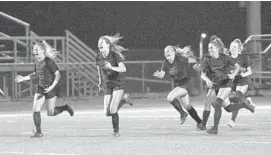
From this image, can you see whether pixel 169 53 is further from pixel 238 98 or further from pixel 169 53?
pixel 238 98

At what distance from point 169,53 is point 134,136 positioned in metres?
2.05

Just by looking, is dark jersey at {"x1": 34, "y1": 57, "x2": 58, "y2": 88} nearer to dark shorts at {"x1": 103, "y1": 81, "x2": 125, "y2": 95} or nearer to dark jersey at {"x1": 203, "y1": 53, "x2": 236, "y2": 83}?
dark shorts at {"x1": 103, "y1": 81, "x2": 125, "y2": 95}

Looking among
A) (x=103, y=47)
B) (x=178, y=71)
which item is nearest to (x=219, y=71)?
(x=178, y=71)

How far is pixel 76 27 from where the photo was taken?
34219 millimetres

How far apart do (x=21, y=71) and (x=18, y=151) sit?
55.6 feet

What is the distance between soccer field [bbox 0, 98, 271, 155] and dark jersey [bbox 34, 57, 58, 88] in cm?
95

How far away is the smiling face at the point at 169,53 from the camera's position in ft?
47.5

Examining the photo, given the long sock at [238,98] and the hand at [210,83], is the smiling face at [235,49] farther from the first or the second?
the hand at [210,83]

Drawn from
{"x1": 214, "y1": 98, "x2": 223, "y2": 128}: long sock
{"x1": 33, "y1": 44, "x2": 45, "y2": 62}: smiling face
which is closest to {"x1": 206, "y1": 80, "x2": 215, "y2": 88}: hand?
{"x1": 214, "y1": 98, "x2": 223, "y2": 128}: long sock

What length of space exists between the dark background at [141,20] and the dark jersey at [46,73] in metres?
19.7

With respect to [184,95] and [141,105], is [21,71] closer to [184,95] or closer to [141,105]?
[141,105]

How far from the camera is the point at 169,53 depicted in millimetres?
14508

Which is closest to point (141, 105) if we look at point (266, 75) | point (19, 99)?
point (19, 99)

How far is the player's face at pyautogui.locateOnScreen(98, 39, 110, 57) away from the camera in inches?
525
